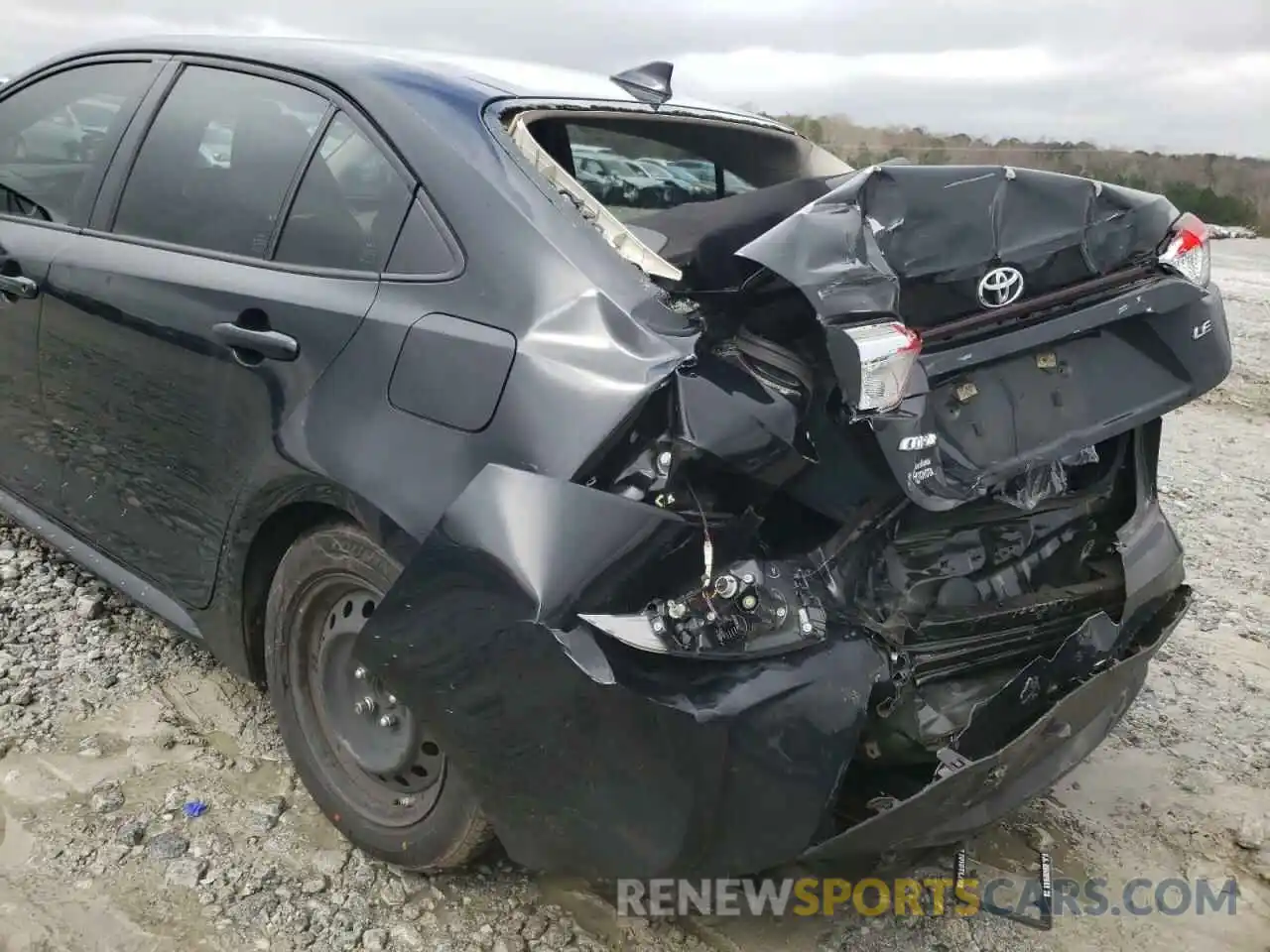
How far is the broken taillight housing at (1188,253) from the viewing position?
2.16 metres

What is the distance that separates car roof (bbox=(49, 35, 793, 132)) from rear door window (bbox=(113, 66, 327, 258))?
79mm

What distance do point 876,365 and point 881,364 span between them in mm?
10

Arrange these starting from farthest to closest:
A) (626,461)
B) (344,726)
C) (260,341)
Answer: (344,726) → (260,341) → (626,461)

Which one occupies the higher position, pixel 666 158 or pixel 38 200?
pixel 666 158

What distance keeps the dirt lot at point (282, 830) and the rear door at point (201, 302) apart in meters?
0.43

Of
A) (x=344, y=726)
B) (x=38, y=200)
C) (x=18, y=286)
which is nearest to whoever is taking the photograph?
(x=344, y=726)

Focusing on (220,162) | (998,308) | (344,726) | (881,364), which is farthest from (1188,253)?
(220,162)

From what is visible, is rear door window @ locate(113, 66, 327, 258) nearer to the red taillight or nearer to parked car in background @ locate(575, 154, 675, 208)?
parked car in background @ locate(575, 154, 675, 208)

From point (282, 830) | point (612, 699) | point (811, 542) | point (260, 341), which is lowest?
point (282, 830)

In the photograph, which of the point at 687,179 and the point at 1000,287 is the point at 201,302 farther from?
the point at 1000,287

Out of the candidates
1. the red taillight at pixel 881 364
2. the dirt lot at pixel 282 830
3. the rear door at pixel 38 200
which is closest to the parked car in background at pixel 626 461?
the red taillight at pixel 881 364

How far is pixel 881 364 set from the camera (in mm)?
1766

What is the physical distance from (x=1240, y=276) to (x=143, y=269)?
1506cm

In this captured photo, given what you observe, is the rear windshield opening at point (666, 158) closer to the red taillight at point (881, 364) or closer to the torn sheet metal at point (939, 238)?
the torn sheet metal at point (939, 238)
